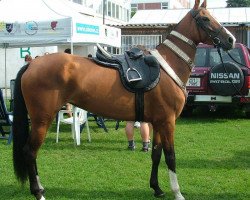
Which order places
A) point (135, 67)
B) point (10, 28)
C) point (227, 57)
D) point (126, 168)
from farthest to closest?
point (227, 57) < point (10, 28) < point (126, 168) < point (135, 67)

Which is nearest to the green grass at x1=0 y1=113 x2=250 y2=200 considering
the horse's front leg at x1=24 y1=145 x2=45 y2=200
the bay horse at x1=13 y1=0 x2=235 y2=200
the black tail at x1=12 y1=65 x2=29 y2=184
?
the horse's front leg at x1=24 y1=145 x2=45 y2=200

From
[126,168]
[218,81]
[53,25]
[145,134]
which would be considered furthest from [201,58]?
[126,168]

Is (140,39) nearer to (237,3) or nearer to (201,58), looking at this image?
(201,58)

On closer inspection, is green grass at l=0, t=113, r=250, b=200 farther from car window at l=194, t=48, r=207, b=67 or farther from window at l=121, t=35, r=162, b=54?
window at l=121, t=35, r=162, b=54

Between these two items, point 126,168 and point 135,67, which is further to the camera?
point 126,168

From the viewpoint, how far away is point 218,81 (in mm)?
10922

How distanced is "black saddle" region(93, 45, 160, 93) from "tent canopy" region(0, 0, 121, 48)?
4.84m

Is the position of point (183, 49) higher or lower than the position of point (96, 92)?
higher

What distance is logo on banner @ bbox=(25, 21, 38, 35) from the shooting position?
10242 millimetres

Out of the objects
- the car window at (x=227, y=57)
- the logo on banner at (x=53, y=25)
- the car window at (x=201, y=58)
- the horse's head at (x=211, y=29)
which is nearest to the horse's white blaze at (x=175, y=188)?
the horse's head at (x=211, y=29)

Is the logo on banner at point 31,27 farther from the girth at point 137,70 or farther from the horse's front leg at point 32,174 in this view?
the horse's front leg at point 32,174

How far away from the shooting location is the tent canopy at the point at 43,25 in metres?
9.91

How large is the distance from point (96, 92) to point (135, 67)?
0.56 metres

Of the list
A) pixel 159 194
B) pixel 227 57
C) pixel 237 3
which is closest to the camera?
pixel 159 194
